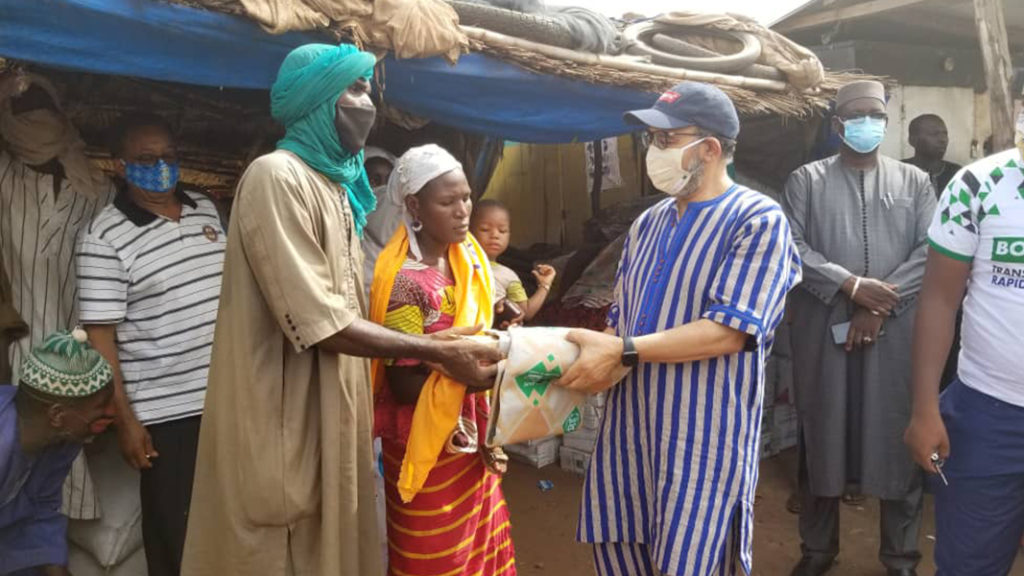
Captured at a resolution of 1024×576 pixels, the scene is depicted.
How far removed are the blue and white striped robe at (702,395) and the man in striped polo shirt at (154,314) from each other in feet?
5.39

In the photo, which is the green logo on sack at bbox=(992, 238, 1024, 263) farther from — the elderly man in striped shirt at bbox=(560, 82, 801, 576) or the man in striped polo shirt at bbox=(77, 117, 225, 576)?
the man in striped polo shirt at bbox=(77, 117, 225, 576)

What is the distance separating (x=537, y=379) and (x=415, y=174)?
796 millimetres

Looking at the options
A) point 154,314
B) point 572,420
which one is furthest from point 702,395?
point 154,314

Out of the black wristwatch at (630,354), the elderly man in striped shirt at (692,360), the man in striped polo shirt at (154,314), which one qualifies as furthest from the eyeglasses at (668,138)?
the man in striped polo shirt at (154,314)

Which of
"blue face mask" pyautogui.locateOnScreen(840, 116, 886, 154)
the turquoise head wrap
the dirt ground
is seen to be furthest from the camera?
the dirt ground

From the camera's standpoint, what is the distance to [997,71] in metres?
5.35

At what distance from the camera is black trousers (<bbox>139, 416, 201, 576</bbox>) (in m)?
2.87

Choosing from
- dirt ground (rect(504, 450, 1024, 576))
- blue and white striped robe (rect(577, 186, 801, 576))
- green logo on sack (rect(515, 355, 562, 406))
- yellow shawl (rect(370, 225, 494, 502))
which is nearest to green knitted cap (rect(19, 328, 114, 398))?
yellow shawl (rect(370, 225, 494, 502))

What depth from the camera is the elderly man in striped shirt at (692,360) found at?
6.93 ft

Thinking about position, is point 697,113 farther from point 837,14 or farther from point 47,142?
point 837,14

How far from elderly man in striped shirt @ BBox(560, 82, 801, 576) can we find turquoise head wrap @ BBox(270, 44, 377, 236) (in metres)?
0.86

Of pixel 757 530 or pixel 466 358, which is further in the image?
pixel 757 530

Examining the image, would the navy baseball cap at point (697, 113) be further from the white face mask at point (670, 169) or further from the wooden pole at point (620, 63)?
Answer: the wooden pole at point (620, 63)

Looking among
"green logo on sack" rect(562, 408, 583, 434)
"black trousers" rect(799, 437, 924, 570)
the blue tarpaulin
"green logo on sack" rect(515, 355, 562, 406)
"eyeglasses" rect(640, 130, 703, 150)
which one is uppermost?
the blue tarpaulin
